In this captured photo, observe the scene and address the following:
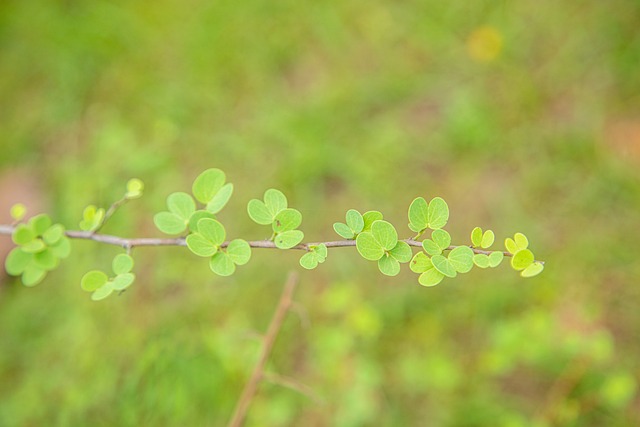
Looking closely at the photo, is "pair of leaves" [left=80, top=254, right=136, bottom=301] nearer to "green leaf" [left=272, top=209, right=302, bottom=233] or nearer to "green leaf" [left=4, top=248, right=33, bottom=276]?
"green leaf" [left=4, top=248, right=33, bottom=276]

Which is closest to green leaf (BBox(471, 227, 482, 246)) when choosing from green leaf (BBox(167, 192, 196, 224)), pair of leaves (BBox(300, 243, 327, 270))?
pair of leaves (BBox(300, 243, 327, 270))

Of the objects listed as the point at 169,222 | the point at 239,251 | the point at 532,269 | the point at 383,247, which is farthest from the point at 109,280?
A: the point at 532,269

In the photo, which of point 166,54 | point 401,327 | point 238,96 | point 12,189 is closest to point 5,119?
point 12,189

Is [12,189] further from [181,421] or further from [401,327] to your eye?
[401,327]

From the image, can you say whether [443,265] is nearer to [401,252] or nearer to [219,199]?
[401,252]

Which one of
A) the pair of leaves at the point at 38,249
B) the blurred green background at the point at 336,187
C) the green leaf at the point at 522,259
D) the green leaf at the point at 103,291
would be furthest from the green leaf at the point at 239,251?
the blurred green background at the point at 336,187

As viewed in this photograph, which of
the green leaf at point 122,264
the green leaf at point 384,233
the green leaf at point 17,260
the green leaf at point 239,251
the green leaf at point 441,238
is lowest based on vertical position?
the green leaf at point 17,260

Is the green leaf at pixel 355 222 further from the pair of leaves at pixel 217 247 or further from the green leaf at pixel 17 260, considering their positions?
the green leaf at pixel 17 260
